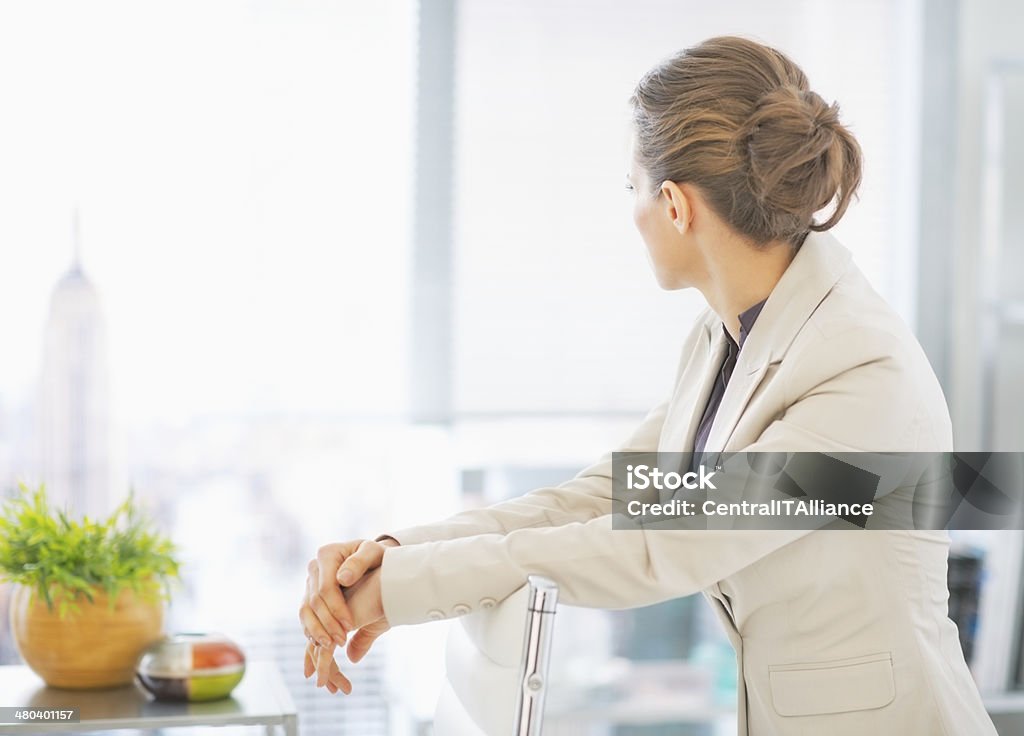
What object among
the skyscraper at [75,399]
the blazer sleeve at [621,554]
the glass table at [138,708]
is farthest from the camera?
the skyscraper at [75,399]

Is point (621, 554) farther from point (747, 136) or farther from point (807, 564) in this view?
point (747, 136)

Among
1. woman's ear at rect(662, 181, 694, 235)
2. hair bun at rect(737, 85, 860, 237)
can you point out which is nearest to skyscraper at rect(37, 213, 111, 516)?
woman's ear at rect(662, 181, 694, 235)

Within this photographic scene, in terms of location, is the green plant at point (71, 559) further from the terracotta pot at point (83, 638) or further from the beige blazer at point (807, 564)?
the beige blazer at point (807, 564)

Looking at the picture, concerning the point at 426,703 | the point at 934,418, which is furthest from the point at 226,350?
the point at 934,418

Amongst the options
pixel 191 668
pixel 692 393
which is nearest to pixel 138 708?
pixel 191 668

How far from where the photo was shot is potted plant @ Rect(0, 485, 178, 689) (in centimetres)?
137

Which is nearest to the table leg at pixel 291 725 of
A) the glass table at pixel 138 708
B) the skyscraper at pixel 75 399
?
the glass table at pixel 138 708

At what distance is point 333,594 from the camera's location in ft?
3.57

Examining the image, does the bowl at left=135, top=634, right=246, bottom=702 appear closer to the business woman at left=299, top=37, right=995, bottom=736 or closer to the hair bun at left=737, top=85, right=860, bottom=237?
the business woman at left=299, top=37, right=995, bottom=736

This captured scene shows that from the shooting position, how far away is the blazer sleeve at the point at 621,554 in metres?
1.03

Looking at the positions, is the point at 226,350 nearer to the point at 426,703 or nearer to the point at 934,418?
the point at 426,703

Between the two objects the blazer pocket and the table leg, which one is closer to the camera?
the blazer pocket

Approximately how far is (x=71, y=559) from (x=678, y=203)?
874 mm

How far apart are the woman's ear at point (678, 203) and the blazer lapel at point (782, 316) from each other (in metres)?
0.12
